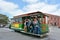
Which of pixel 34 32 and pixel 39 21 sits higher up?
pixel 39 21

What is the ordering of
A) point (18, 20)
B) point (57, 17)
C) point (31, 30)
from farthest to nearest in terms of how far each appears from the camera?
point (57, 17) < point (18, 20) < point (31, 30)

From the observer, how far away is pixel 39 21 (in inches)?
503

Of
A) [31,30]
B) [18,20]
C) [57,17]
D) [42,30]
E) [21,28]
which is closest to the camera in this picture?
[42,30]

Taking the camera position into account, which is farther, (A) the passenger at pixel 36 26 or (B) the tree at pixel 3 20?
(B) the tree at pixel 3 20

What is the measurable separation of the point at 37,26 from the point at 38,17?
111 centimetres

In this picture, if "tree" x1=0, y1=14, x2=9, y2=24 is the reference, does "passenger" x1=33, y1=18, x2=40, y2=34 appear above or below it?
below

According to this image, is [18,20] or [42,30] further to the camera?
[18,20]

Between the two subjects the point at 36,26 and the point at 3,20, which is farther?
the point at 3,20

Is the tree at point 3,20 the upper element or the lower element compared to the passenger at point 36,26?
upper

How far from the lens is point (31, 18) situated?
14.4 meters

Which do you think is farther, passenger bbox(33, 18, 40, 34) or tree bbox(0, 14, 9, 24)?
tree bbox(0, 14, 9, 24)

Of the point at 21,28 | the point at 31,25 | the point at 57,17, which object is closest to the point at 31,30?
the point at 31,25

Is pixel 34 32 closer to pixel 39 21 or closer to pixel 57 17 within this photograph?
pixel 39 21

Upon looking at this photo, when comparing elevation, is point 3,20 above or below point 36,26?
above
